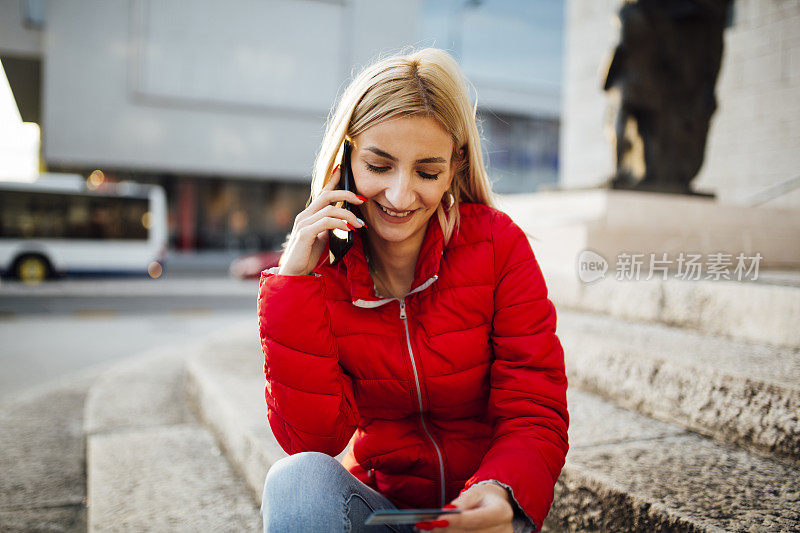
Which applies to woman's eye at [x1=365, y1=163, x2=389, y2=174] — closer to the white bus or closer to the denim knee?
the denim knee

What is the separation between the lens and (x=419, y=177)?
1.46m

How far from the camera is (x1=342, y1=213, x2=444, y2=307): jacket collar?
4.83 ft

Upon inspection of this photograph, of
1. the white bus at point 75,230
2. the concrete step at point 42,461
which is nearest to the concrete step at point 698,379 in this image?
the concrete step at point 42,461

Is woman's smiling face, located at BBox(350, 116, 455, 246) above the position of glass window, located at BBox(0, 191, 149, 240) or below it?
above

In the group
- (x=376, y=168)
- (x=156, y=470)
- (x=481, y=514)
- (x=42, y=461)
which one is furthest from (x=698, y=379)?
(x=42, y=461)

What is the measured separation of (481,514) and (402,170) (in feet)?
2.73

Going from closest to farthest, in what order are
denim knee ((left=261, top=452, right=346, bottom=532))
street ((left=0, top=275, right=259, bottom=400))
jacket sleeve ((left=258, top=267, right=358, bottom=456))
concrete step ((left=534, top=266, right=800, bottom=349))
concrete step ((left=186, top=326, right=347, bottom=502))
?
denim knee ((left=261, top=452, right=346, bottom=532)) < jacket sleeve ((left=258, top=267, right=358, bottom=456)) < concrete step ((left=186, top=326, right=347, bottom=502)) < concrete step ((left=534, top=266, right=800, bottom=349)) < street ((left=0, top=275, right=259, bottom=400))

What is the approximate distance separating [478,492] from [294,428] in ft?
1.61

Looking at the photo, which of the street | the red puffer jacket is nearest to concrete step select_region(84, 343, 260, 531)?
the red puffer jacket

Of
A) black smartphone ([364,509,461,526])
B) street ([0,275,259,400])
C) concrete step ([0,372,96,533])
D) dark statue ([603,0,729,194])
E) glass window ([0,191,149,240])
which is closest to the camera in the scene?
black smartphone ([364,509,461,526])

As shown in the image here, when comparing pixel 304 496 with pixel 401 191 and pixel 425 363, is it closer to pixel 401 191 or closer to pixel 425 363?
pixel 425 363

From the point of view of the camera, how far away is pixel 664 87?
16.5 feet

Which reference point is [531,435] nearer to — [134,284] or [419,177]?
[419,177]

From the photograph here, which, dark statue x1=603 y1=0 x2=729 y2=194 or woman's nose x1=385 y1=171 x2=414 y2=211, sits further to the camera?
dark statue x1=603 y1=0 x2=729 y2=194
